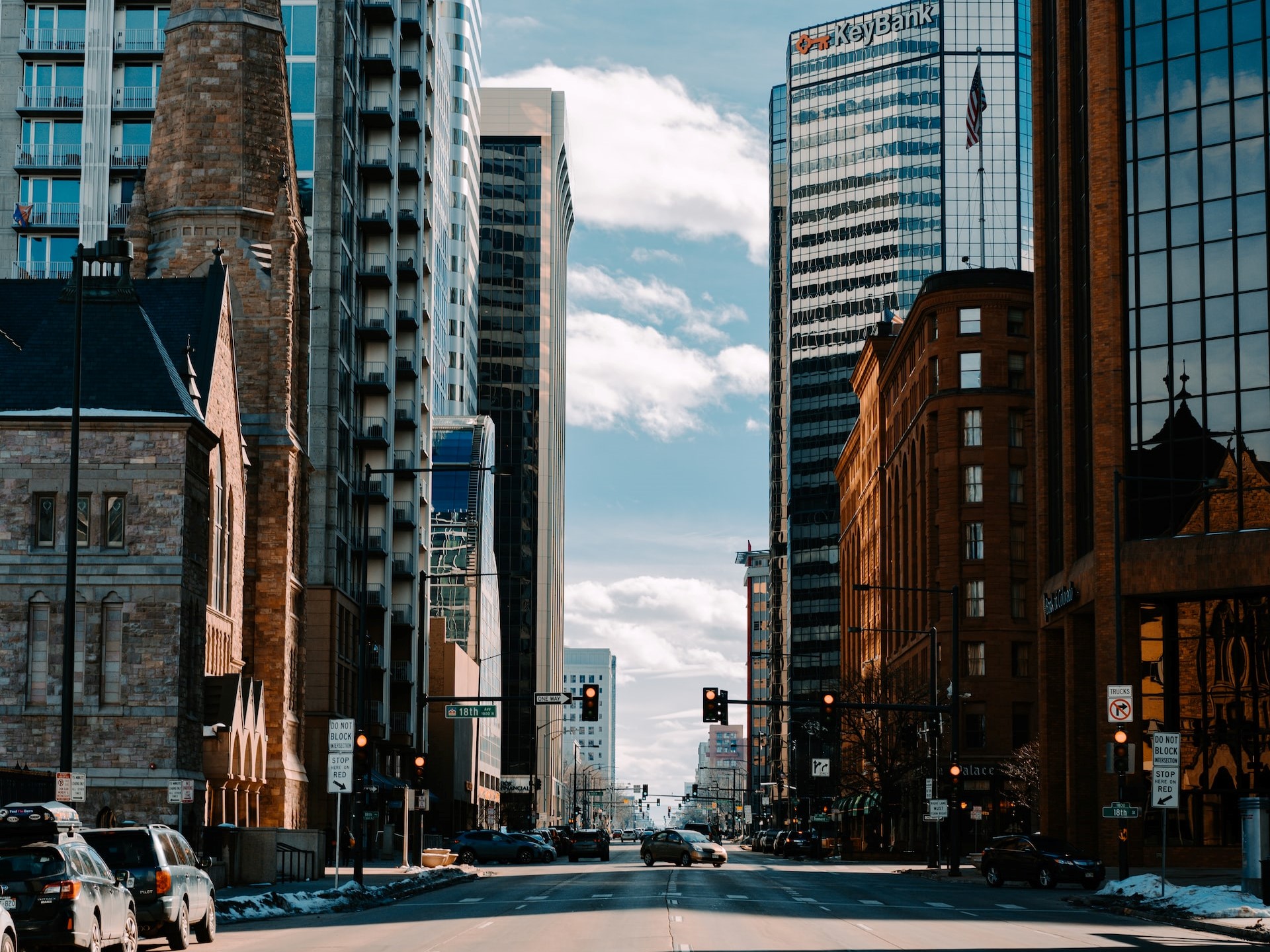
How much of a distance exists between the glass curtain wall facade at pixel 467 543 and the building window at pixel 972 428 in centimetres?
4512

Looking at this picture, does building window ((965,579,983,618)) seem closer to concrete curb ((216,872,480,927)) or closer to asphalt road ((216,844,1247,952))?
asphalt road ((216,844,1247,952))

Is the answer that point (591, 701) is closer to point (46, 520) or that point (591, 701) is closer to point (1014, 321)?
point (46, 520)

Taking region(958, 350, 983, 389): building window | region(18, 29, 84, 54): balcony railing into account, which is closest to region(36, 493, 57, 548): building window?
region(18, 29, 84, 54): balcony railing

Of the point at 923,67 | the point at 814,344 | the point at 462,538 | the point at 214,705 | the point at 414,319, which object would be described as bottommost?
the point at 214,705

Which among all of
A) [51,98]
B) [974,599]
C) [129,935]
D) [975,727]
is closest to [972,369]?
[974,599]

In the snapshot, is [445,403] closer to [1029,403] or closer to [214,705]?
[1029,403]

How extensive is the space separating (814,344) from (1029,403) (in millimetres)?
101649

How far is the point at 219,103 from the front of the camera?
197 ft

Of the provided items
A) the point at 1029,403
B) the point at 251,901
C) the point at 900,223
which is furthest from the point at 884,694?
the point at 900,223

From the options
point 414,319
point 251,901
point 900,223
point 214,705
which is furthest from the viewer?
point 900,223

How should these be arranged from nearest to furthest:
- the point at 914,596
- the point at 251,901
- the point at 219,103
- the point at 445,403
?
the point at 251,901 < the point at 219,103 < the point at 914,596 < the point at 445,403

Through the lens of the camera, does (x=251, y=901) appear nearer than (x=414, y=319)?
Yes

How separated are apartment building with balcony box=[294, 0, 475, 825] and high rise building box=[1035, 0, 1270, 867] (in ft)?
81.5

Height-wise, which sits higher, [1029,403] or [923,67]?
[923,67]
